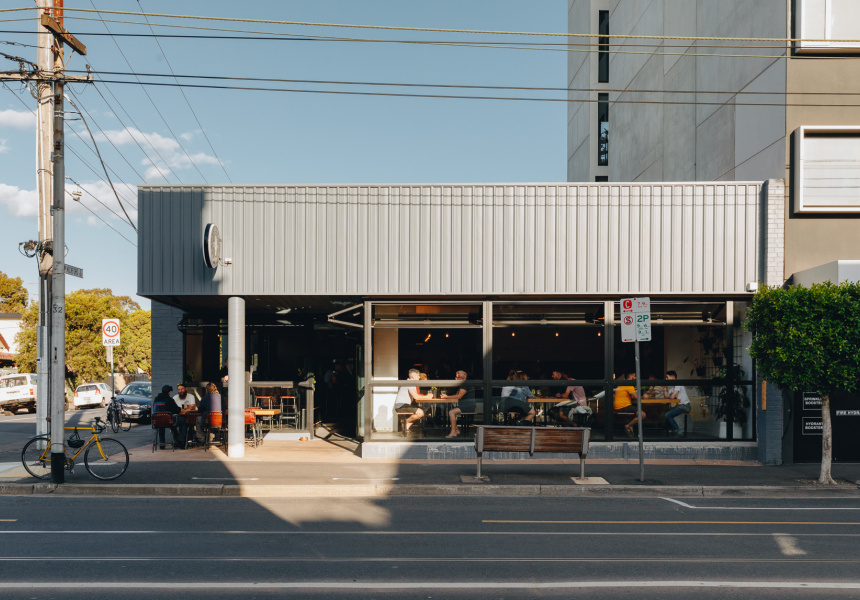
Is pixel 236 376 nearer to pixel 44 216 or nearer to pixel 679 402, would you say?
pixel 44 216

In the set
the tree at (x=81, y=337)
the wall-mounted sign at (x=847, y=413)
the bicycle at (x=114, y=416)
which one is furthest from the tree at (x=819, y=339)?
the tree at (x=81, y=337)

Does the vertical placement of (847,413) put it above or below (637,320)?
below

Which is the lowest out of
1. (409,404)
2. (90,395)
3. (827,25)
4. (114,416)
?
(90,395)

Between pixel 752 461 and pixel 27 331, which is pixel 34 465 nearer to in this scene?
pixel 752 461

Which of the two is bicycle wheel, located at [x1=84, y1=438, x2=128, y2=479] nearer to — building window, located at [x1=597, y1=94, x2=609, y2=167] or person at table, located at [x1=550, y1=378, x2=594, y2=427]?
person at table, located at [x1=550, y1=378, x2=594, y2=427]

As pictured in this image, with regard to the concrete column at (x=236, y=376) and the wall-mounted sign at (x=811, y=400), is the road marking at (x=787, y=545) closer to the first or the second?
the wall-mounted sign at (x=811, y=400)

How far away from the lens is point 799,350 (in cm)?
1124

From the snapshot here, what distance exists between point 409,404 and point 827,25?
38.1 feet

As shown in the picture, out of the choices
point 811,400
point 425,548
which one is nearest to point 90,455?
point 425,548

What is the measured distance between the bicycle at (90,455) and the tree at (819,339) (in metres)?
11.7

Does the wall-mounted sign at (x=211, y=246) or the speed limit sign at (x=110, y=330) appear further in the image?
the speed limit sign at (x=110, y=330)

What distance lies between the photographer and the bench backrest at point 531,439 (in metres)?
11.6

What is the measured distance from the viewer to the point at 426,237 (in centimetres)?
1364

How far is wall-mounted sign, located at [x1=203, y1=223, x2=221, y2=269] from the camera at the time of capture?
12.8m
